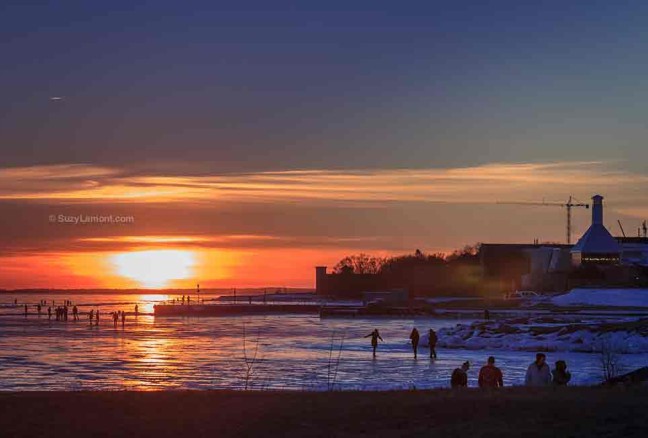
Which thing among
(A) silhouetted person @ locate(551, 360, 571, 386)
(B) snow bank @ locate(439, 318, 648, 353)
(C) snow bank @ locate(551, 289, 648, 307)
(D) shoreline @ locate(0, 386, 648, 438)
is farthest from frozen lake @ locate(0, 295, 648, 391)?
(C) snow bank @ locate(551, 289, 648, 307)

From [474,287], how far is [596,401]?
155923 mm

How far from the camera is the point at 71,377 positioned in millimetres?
33938

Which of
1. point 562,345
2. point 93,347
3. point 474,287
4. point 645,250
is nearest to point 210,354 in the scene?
point 93,347

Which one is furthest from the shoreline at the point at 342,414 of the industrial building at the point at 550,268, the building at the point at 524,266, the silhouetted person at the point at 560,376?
the building at the point at 524,266

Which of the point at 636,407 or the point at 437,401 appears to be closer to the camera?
the point at 636,407

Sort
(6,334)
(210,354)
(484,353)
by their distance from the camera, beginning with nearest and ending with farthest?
(210,354), (484,353), (6,334)

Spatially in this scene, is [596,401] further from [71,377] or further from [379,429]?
[71,377]

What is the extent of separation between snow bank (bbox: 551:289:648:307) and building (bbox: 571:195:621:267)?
85.7ft

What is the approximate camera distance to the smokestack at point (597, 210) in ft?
472

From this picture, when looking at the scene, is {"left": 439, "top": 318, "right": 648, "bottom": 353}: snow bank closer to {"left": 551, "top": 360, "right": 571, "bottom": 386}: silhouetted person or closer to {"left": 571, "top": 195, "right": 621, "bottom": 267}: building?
{"left": 551, "top": 360, "right": 571, "bottom": 386}: silhouetted person

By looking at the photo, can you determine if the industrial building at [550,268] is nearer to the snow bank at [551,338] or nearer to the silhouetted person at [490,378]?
the snow bank at [551,338]

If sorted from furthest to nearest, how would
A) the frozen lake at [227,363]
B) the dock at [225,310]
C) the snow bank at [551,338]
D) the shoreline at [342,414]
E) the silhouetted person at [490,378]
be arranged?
1. the dock at [225,310]
2. the snow bank at [551,338]
3. the frozen lake at [227,363]
4. the silhouetted person at [490,378]
5. the shoreline at [342,414]

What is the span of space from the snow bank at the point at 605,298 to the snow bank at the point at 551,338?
2010 inches

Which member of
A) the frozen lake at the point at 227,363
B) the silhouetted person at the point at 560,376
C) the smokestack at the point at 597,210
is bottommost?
the frozen lake at the point at 227,363
